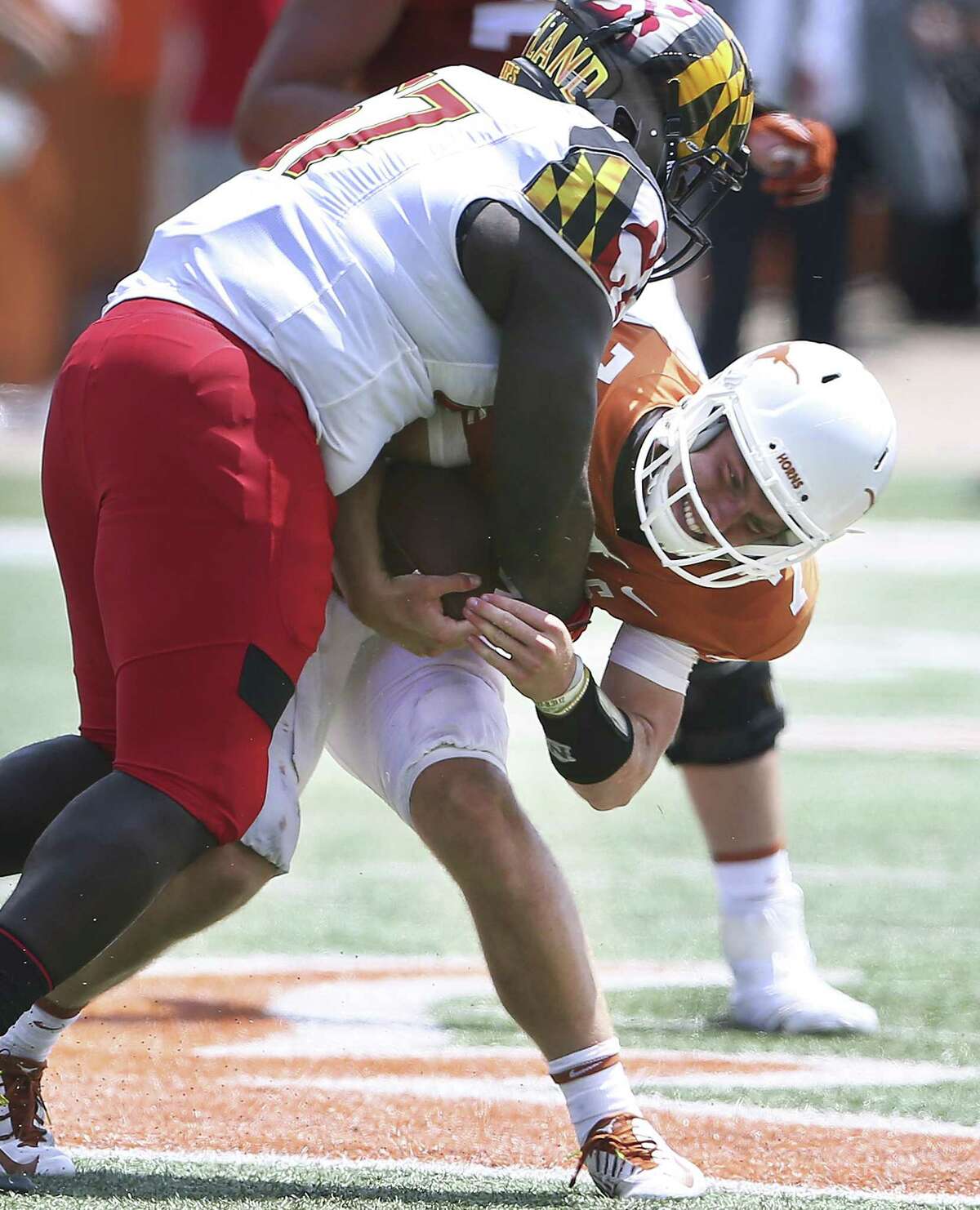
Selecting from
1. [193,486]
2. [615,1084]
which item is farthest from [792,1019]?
[193,486]

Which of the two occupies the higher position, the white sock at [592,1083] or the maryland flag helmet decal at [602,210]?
the maryland flag helmet decal at [602,210]

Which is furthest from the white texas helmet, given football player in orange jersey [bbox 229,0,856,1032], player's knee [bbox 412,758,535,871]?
football player in orange jersey [bbox 229,0,856,1032]

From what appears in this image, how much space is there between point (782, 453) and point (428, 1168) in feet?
3.59

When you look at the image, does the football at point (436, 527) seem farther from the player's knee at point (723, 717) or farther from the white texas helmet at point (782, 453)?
the player's knee at point (723, 717)

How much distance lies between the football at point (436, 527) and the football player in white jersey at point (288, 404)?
0.15ft

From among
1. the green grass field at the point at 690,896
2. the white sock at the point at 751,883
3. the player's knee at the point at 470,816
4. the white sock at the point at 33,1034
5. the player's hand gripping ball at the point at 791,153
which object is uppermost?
the player's hand gripping ball at the point at 791,153

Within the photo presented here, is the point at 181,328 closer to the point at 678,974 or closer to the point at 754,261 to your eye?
the point at 678,974

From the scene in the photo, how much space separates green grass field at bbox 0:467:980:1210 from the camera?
2738mm

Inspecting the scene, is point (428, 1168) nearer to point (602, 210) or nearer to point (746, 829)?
point (746, 829)

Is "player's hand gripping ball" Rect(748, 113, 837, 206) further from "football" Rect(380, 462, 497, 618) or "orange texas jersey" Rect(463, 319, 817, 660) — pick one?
"football" Rect(380, 462, 497, 618)

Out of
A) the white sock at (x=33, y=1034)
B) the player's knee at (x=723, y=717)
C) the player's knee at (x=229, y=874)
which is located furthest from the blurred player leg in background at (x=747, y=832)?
the white sock at (x=33, y=1034)

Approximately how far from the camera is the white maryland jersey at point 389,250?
263cm

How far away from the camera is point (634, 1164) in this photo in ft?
8.80

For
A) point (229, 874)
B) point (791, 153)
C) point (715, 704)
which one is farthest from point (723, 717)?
point (229, 874)
